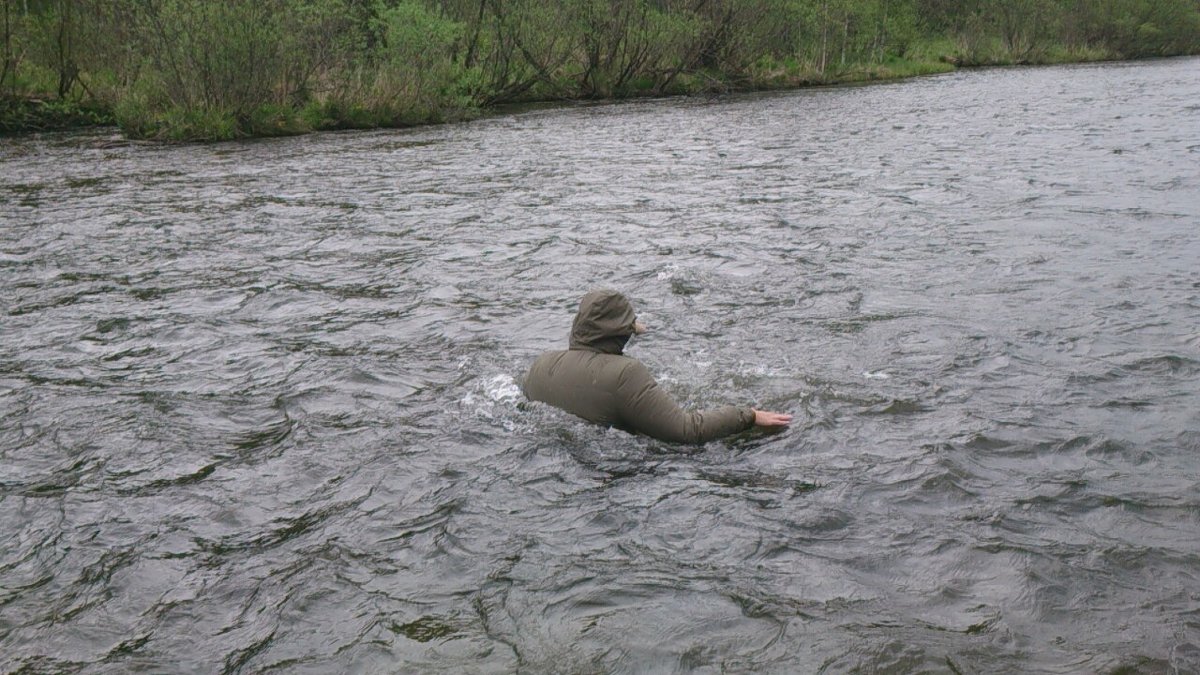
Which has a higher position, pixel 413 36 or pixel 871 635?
pixel 413 36

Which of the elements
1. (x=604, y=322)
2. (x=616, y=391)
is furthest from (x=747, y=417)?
(x=604, y=322)

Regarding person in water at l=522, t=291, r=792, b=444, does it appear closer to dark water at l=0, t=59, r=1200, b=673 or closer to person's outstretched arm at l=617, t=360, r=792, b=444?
person's outstretched arm at l=617, t=360, r=792, b=444

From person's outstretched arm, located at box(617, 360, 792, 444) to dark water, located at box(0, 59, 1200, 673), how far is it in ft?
0.43

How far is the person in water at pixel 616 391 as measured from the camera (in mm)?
6582

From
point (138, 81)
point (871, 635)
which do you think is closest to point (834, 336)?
point (871, 635)

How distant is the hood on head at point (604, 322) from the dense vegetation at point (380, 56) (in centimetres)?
1869

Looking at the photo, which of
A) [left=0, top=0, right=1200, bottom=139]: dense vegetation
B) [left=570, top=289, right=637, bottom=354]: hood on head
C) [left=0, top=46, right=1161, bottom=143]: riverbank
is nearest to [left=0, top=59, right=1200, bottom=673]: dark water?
[left=570, top=289, right=637, bottom=354]: hood on head

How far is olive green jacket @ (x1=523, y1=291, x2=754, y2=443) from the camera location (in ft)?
21.6

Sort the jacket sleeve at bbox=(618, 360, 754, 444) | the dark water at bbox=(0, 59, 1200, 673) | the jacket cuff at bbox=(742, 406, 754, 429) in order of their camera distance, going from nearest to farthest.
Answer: the dark water at bbox=(0, 59, 1200, 673) → the jacket sleeve at bbox=(618, 360, 754, 444) → the jacket cuff at bbox=(742, 406, 754, 429)

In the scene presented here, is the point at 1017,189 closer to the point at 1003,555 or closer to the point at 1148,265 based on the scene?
the point at 1148,265

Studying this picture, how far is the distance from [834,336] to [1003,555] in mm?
3778

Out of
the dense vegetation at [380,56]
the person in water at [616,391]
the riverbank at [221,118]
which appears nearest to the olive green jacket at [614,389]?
the person in water at [616,391]

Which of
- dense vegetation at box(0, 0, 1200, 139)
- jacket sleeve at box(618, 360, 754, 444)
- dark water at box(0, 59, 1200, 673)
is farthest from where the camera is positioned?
dense vegetation at box(0, 0, 1200, 139)

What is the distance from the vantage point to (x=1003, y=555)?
207 inches
